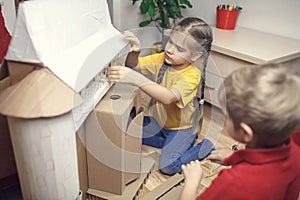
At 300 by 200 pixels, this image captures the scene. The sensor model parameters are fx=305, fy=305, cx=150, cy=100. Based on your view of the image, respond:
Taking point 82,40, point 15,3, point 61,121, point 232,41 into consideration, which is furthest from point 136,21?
point 61,121

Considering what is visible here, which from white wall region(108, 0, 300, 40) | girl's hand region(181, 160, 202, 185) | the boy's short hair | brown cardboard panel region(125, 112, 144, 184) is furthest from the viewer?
white wall region(108, 0, 300, 40)

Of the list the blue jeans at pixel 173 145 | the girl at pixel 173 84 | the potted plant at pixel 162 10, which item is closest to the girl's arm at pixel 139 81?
the girl at pixel 173 84

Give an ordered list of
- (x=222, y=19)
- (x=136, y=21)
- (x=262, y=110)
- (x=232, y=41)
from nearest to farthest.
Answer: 1. (x=262, y=110)
2. (x=232, y=41)
3. (x=222, y=19)
4. (x=136, y=21)

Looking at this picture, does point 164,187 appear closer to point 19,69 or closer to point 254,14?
point 19,69

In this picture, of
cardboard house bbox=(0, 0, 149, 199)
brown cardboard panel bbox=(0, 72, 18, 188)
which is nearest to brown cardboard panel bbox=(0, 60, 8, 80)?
cardboard house bbox=(0, 0, 149, 199)

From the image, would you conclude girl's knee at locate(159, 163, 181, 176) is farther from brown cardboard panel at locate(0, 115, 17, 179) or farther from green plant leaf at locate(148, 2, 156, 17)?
green plant leaf at locate(148, 2, 156, 17)

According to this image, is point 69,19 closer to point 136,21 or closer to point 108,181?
point 108,181

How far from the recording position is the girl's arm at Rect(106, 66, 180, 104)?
3.50 ft

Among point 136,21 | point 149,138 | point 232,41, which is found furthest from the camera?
point 136,21

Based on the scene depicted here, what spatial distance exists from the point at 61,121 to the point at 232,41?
1248 mm

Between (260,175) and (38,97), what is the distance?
55 cm

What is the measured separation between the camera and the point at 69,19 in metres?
0.89

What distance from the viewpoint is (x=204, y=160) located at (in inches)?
57.3

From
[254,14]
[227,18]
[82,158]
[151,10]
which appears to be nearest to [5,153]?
[82,158]
